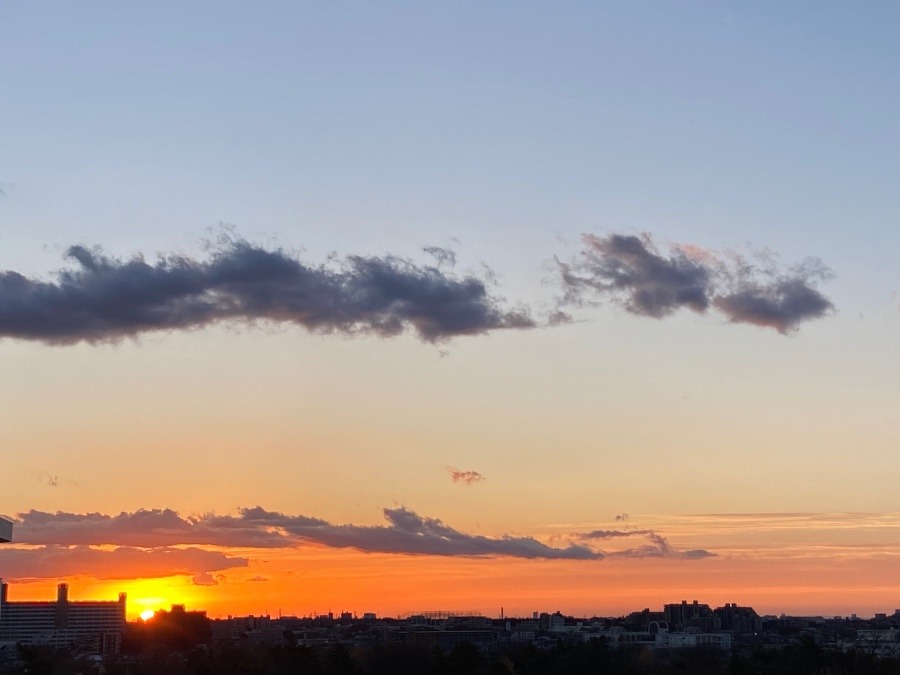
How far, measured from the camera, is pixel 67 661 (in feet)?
494

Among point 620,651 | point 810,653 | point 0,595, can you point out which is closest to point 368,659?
point 620,651

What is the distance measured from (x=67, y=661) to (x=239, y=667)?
110ft

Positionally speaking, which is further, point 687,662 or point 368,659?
point 687,662

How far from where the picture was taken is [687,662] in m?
162

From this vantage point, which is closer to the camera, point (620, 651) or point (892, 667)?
point (892, 667)

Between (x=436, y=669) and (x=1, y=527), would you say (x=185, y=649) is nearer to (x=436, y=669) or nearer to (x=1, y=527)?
(x=436, y=669)

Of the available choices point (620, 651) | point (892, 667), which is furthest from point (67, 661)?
point (892, 667)

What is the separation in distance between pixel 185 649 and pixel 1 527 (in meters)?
150

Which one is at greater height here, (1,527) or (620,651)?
(1,527)

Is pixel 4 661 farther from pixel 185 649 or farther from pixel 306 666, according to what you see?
pixel 306 666

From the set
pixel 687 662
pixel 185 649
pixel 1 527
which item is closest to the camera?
pixel 1 527

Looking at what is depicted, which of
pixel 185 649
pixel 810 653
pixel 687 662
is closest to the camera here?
pixel 810 653

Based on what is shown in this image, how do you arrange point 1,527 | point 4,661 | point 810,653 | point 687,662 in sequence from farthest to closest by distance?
point 4,661
point 687,662
point 810,653
point 1,527

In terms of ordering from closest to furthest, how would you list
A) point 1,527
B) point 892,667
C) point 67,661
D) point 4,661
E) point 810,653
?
point 1,527 < point 892,667 < point 810,653 < point 67,661 < point 4,661
